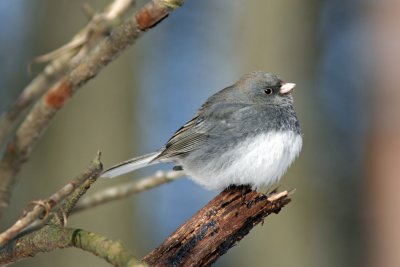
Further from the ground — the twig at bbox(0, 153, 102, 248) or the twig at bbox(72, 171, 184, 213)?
the twig at bbox(72, 171, 184, 213)

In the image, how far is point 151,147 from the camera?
600 cm

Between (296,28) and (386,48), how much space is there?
82 cm

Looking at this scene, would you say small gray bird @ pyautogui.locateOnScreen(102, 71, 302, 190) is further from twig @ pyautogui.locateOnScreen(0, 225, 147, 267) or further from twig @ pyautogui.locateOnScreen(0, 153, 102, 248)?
twig @ pyautogui.locateOnScreen(0, 153, 102, 248)

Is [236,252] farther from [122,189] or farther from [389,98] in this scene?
[122,189]

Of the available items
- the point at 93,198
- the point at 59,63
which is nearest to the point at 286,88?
the point at 93,198

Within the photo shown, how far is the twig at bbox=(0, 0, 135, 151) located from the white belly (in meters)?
0.92

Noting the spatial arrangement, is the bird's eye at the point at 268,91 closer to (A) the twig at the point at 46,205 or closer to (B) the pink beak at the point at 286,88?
(B) the pink beak at the point at 286,88

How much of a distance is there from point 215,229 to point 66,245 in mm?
649

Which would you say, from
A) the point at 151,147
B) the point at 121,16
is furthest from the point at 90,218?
the point at 121,16

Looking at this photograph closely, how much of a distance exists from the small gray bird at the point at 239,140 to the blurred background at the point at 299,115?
1.87 metres

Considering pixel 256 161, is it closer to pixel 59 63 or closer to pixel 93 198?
pixel 93 198

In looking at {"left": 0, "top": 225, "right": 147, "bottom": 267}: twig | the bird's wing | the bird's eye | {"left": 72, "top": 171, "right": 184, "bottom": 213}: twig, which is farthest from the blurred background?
{"left": 0, "top": 225, "right": 147, "bottom": 267}: twig

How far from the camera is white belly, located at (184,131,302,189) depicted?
2.86 metres

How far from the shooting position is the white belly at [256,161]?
286 cm
